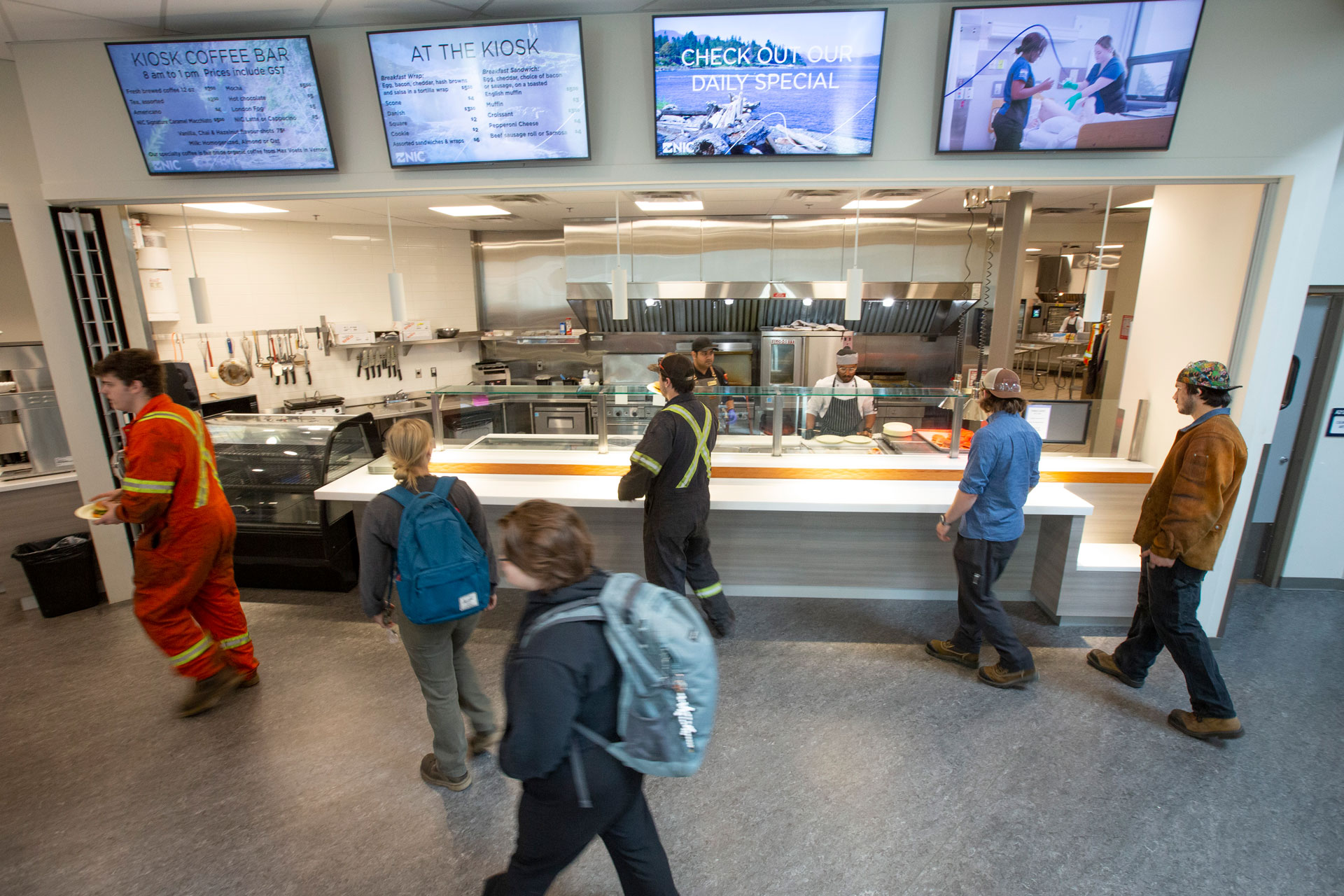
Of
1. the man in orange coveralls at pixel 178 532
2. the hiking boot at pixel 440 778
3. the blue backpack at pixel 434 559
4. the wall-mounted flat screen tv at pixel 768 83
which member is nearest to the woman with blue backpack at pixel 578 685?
the blue backpack at pixel 434 559

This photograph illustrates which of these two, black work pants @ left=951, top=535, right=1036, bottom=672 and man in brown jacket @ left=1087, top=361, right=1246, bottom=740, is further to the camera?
black work pants @ left=951, top=535, right=1036, bottom=672

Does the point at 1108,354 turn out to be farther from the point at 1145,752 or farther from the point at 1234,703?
the point at 1145,752

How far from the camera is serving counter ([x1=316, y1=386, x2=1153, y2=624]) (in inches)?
136

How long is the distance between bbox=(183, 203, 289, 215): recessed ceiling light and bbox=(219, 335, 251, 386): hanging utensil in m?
1.10

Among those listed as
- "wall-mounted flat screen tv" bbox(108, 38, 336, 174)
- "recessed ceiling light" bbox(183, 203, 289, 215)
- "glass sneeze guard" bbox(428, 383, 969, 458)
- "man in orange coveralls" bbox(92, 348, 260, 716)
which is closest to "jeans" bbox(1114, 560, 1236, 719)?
"glass sneeze guard" bbox(428, 383, 969, 458)

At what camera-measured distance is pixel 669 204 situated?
18.9 feet

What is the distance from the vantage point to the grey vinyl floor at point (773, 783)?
2.06 m

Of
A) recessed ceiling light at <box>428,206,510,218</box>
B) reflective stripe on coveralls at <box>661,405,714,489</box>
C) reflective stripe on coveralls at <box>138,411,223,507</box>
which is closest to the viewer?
reflective stripe on coveralls at <box>138,411,223,507</box>

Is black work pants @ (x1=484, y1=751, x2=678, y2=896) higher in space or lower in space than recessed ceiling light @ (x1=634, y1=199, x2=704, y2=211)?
lower

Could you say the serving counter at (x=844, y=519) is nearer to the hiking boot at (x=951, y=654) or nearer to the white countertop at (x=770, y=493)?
the white countertop at (x=770, y=493)

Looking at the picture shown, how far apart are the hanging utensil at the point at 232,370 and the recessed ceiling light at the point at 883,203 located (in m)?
5.60

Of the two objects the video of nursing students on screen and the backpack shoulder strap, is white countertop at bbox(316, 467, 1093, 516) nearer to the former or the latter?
the video of nursing students on screen

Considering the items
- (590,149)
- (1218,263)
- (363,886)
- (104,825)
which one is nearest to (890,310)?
→ (1218,263)

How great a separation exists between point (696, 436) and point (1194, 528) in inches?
81.6
